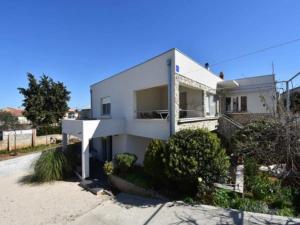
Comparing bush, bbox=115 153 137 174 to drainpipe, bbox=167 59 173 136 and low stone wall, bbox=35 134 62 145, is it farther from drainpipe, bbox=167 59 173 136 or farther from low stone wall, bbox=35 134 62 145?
low stone wall, bbox=35 134 62 145

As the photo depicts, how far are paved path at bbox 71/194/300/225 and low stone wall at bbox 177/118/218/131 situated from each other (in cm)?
368

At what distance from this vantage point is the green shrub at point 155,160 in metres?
8.24

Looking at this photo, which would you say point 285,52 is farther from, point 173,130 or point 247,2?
point 173,130

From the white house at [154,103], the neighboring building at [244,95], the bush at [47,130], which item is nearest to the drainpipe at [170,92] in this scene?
the white house at [154,103]

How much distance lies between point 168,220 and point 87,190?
5.92 metres

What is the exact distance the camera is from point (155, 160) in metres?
8.34

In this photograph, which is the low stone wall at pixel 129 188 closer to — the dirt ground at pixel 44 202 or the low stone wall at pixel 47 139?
the dirt ground at pixel 44 202

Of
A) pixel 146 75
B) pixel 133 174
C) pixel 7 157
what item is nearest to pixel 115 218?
pixel 133 174

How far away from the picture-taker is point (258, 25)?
9062mm

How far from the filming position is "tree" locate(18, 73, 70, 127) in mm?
27719

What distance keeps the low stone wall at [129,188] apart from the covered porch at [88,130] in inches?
74.5

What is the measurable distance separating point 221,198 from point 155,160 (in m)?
3.02

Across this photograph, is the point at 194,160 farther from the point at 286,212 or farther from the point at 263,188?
the point at 286,212

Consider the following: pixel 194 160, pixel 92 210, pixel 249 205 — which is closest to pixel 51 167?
pixel 92 210
